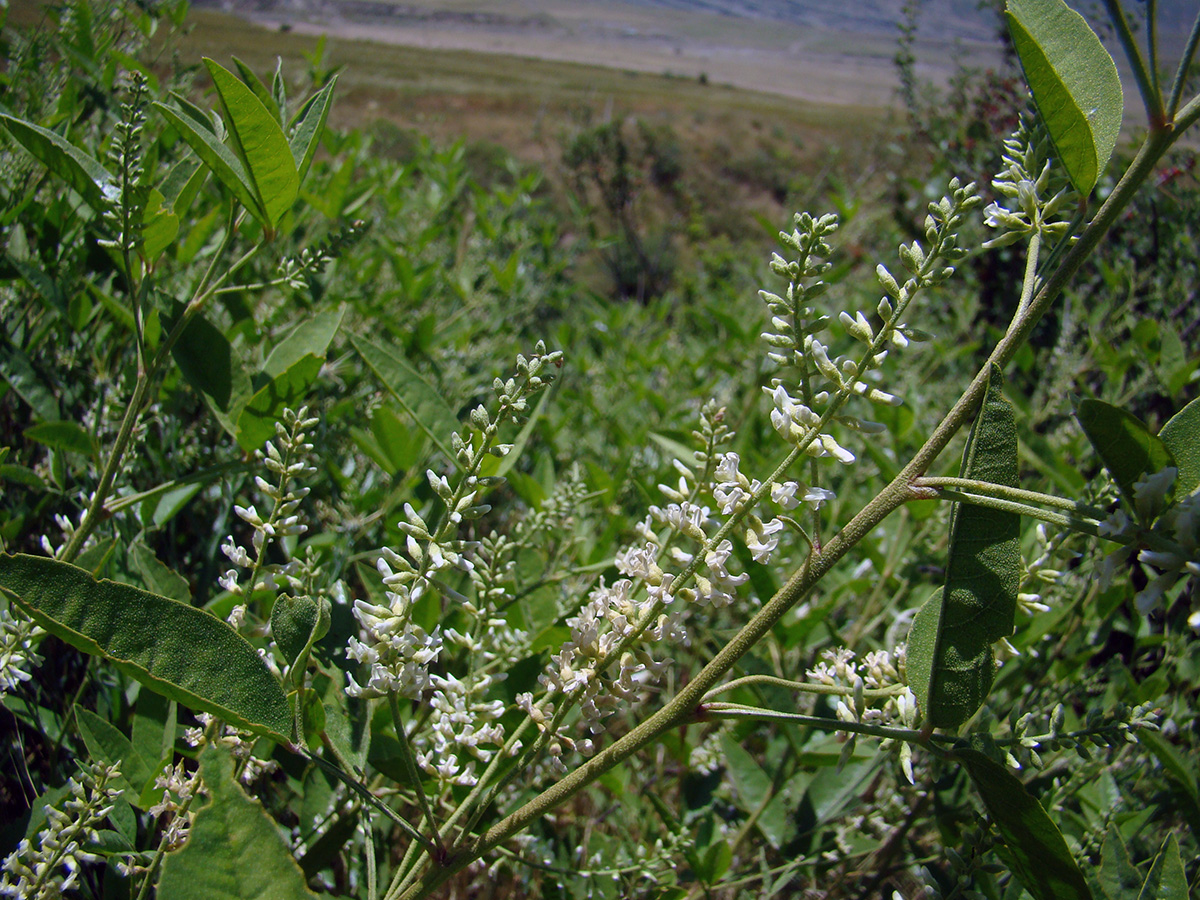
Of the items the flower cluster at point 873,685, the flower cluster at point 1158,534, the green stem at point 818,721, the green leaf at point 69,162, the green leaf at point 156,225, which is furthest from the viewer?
the green leaf at point 156,225

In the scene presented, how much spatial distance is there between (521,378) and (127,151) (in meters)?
0.69

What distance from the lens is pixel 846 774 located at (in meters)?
1.56

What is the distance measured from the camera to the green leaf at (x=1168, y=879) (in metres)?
0.93

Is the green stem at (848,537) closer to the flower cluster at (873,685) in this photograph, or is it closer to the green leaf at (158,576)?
the flower cluster at (873,685)

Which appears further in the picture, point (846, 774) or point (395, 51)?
point (395, 51)

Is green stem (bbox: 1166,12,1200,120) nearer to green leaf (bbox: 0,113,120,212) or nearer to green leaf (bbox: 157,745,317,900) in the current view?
green leaf (bbox: 157,745,317,900)

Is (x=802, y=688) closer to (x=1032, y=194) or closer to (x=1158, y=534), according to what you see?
(x=1158, y=534)

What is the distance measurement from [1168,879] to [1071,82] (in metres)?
0.99

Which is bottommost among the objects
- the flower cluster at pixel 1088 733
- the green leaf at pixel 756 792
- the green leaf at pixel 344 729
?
the green leaf at pixel 756 792

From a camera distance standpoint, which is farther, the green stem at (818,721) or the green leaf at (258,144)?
the green leaf at (258,144)

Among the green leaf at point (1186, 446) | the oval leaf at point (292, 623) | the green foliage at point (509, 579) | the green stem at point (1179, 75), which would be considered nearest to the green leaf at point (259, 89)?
the green foliage at point (509, 579)

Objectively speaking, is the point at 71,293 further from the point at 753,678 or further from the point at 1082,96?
the point at 1082,96

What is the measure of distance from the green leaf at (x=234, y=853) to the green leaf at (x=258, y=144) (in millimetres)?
762

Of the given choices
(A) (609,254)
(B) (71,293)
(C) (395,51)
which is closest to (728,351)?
(B) (71,293)
